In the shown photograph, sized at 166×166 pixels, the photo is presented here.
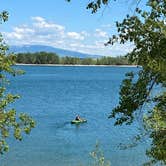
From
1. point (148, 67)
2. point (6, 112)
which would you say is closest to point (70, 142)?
point (6, 112)

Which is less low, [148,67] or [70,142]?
[148,67]

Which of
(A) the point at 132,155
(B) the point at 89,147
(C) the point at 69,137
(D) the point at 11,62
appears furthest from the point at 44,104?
(D) the point at 11,62

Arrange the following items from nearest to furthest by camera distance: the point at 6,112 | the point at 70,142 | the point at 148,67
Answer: the point at 148,67
the point at 6,112
the point at 70,142

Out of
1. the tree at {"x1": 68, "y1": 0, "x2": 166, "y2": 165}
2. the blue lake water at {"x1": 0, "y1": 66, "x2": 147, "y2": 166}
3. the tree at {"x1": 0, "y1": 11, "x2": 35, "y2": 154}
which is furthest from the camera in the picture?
the blue lake water at {"x1": 0, "y1": 66, "x2": 147, "y2": 166}

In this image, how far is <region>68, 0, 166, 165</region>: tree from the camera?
24.7ft

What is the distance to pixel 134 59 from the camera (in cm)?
796

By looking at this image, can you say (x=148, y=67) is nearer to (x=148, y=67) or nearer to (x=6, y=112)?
(x=148, y=67)

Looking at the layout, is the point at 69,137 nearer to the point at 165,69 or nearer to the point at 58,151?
the point at 58,151

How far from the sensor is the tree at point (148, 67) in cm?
752

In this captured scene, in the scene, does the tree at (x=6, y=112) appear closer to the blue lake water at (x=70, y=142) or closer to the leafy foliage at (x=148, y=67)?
the leafy foliage at (x=148, y=67)

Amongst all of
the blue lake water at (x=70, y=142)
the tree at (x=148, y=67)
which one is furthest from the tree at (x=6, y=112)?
the blue lake water at (x=70, y=142)

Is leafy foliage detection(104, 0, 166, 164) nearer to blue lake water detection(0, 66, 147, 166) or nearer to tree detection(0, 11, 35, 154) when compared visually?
tree detection(0, 11, 35, 154)

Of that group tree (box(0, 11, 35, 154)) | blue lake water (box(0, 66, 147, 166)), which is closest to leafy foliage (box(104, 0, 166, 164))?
tree (box(0, 11, 35, 154))

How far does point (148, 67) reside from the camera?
7.67m
